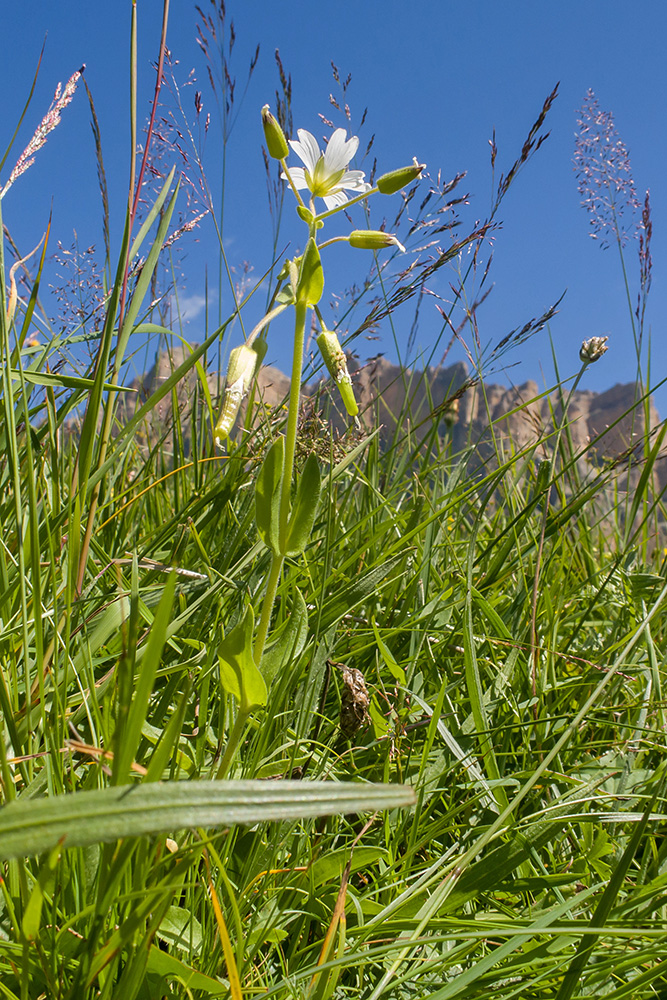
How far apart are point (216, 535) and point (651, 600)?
1.05 m

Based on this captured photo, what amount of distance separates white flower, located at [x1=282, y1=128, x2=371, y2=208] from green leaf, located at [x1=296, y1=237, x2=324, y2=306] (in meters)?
0.14

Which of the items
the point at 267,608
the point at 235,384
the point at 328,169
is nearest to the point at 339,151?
the point at 328,169

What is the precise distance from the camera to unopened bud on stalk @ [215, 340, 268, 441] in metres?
0.79

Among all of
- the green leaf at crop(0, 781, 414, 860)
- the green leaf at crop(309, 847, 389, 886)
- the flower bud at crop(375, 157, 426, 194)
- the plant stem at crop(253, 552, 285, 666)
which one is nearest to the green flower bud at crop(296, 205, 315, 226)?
the flower bud at crop(375, 157, 426, 194)

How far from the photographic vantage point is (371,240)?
0.81 m

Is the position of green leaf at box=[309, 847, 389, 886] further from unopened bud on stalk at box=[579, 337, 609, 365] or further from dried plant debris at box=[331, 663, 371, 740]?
unopened bud on stalk at box=[579, 337, 609, 365]

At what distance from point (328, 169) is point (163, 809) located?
76 cm

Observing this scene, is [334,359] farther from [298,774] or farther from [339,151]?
[298,774]

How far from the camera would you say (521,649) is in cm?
114

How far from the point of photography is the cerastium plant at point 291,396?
66 cm

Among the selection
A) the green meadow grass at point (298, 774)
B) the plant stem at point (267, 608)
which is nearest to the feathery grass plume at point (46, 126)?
the green meadow grass at point (298, 774)

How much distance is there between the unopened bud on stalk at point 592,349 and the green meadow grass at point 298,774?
325mm

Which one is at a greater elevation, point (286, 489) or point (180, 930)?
point (286, 489)

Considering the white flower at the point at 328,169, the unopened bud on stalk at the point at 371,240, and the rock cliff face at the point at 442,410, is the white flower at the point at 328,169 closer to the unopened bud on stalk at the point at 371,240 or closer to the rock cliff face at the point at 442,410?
the unopened bud on stalk at the point at 371,240
